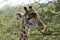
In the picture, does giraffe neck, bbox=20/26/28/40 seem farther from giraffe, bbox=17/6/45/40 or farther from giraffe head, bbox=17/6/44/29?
giraffe head, bbox=17/6/44/29

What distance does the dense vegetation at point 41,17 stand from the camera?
242cm

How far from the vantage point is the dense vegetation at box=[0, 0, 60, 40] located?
2.42 m

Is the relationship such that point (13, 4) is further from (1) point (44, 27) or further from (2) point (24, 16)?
(1) point (44, 27)

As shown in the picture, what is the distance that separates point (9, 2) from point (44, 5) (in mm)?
463

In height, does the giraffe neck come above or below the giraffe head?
below

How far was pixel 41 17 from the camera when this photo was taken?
245 cm

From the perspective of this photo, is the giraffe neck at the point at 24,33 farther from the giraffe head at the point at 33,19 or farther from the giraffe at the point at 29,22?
the giraffe head at the point at 33,19

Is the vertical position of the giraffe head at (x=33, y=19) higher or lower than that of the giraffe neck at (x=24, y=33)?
higher

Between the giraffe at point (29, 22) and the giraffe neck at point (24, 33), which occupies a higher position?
the giraffe at point (29, 22)

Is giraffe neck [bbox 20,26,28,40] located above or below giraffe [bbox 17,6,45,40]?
below

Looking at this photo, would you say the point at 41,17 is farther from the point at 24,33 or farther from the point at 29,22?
the point at 24,33

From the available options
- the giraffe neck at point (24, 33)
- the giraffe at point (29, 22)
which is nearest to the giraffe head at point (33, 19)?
the giraffe at point (29, 22)

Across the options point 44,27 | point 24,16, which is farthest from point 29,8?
point 44,27

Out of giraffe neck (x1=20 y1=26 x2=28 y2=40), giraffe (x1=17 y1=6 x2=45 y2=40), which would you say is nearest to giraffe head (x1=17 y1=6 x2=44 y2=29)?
giraffe (x1=17 y1=6 x2=45 y2=40)
